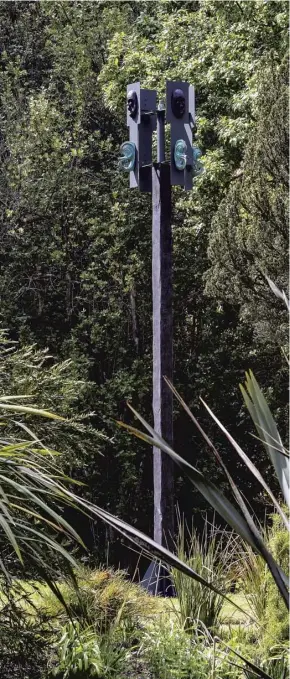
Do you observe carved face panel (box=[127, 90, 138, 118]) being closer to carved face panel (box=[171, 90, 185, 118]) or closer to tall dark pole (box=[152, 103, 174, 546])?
tall dark pole (box=[152, 103, 174, 546])

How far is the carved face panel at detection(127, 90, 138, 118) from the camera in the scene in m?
5.78

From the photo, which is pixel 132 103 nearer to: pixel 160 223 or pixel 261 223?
pixel 160 223

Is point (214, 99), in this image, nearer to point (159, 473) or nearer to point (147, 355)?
point (147, 355)

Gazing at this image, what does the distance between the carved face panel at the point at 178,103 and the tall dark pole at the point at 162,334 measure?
0.23 meters

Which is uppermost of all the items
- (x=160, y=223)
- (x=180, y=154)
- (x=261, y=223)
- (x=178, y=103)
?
(x=178, y=103)

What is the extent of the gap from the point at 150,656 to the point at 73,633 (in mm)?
291

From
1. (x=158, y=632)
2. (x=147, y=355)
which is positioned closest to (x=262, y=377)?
(x=147, y=355)

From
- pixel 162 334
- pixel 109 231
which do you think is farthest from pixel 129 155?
pixel 109 231

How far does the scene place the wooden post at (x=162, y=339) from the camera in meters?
5.73

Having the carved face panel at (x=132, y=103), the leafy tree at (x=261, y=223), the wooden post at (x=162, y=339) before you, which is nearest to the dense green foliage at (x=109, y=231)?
the leafy tree at (x=261, y=223)

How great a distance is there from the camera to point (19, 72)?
9789 mm

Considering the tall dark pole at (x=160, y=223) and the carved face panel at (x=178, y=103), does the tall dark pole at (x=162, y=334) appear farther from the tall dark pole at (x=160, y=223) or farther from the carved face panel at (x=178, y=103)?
the carved face panel at (x=178, y=103)

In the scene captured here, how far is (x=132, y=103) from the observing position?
5.80 m

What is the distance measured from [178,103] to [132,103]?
35 centimetres
